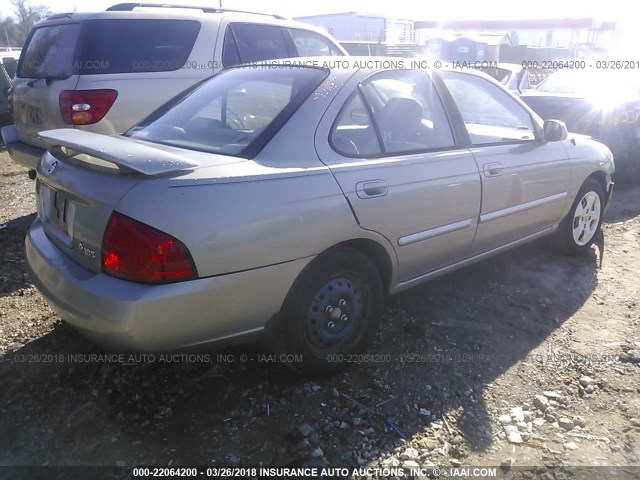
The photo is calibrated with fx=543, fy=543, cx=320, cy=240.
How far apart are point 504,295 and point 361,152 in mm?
1795

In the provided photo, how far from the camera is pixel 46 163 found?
112 inches

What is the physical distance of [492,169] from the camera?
11.5 feet

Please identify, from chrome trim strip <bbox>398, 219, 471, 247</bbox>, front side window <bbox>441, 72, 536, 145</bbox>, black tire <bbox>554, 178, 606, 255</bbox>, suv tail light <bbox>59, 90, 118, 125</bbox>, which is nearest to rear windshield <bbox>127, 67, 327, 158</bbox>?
chrome trim strip <bbox>398, 219, 471, 247</bbox>

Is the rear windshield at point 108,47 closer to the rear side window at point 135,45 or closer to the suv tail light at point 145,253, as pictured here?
the rear side window at point 135,45

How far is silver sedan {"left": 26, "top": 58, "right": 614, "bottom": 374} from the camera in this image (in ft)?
7.35

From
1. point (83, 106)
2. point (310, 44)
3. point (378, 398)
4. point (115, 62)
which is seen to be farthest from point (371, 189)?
point (310, 44)

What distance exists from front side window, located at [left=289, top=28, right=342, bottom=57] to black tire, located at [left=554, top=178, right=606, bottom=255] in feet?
11.1

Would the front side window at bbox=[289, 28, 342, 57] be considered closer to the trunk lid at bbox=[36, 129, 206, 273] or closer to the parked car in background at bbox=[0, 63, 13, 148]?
the trunk lid at bbox=[36, 129, 206, 273]

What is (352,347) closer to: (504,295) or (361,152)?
(361,152)

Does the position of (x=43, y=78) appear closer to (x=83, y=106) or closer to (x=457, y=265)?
(x=83, y=106)

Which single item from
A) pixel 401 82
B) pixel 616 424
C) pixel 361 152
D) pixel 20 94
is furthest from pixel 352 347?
pixel 20 94

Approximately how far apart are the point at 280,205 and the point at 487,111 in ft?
6.90

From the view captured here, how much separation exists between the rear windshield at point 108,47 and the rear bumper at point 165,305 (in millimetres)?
2833

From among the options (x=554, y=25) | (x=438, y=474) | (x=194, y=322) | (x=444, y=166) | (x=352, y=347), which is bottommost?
(x=438, y=474)
